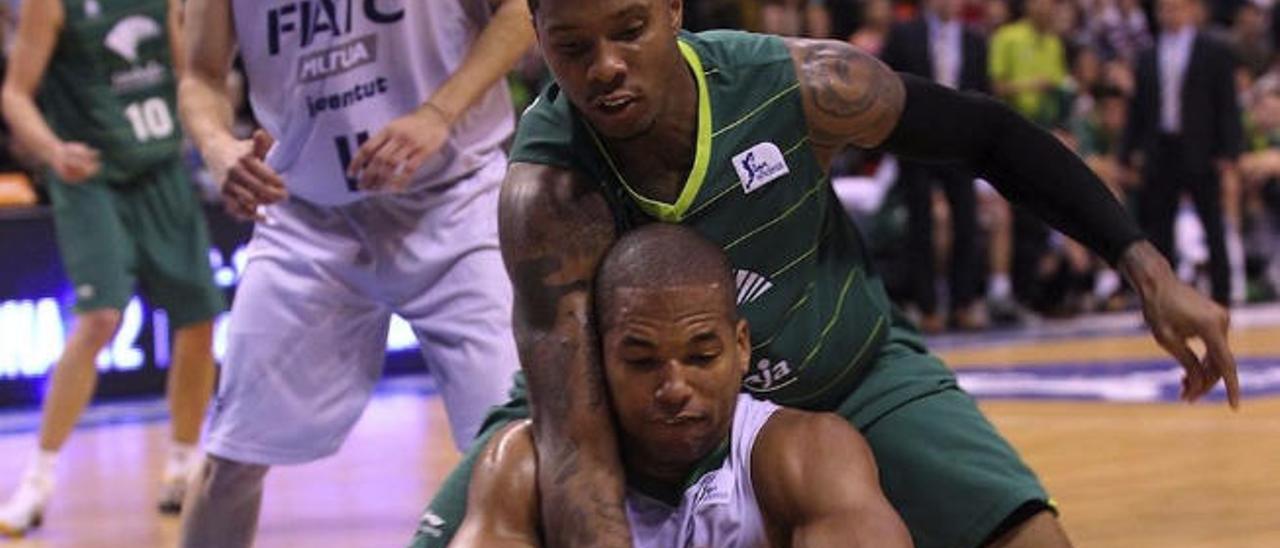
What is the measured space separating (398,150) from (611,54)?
113 centimetres

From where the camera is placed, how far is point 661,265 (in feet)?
11.6

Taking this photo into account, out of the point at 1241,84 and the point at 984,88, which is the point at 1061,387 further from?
the point at 1241,84

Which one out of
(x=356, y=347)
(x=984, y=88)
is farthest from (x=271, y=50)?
(x=984, y=88)

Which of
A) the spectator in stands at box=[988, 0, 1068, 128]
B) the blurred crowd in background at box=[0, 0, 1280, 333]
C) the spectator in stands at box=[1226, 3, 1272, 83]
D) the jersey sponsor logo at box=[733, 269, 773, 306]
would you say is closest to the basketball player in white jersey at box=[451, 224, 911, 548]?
the jersey sponsor logo at box=[733, 269, 773, 306]

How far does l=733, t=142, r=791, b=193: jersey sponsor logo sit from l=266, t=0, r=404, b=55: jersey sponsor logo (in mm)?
1269

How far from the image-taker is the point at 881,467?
3.90 metres

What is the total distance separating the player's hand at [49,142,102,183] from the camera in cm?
691

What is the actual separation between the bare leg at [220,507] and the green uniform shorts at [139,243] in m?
2.44

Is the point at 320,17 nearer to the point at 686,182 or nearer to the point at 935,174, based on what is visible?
the point at 686,182

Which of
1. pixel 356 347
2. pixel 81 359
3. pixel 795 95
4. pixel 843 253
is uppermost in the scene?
pixel 795 95

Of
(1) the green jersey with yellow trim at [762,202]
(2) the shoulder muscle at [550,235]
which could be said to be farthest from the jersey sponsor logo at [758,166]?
(2) the shoulder muscle at [550,235]

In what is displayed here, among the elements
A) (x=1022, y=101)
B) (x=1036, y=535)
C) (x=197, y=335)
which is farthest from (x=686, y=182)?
(x=1022, y=101)

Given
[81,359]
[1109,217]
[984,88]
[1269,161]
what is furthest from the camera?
[1269,161]

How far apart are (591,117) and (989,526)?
3.01ft
